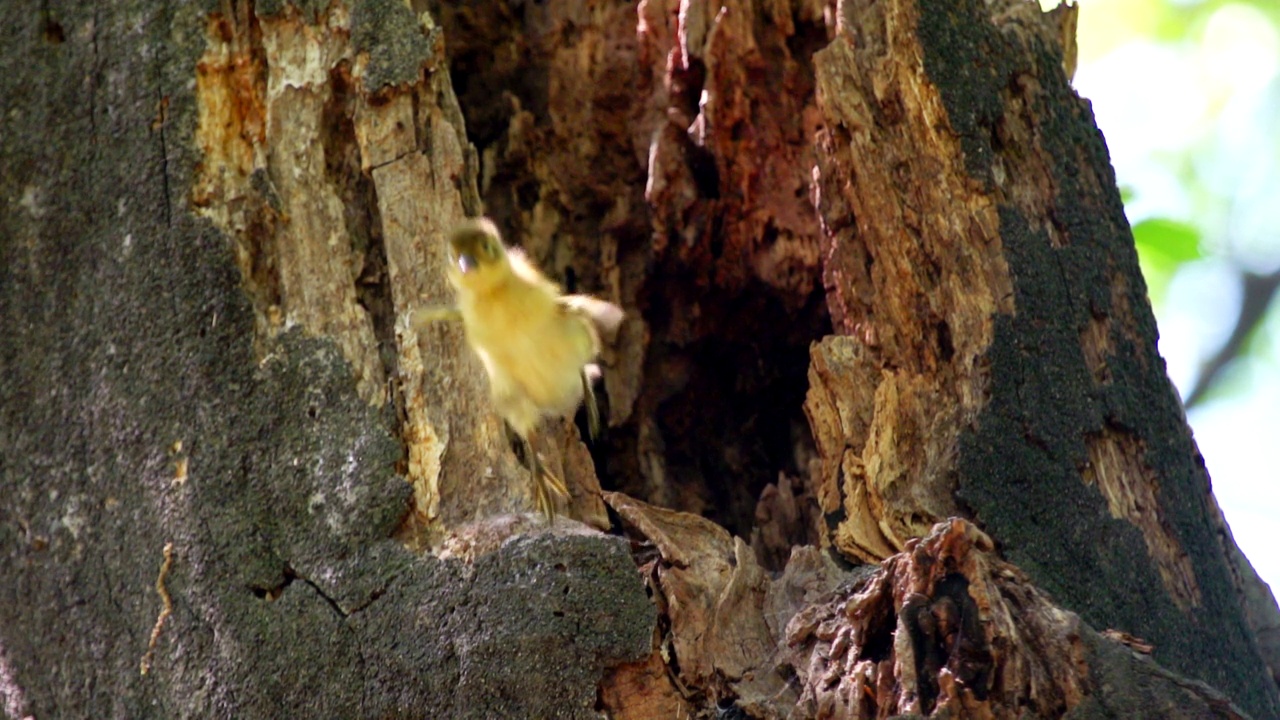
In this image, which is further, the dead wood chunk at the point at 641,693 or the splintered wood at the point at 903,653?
the dead wood chunk at the point at 641,693

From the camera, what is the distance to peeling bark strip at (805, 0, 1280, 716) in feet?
10.6

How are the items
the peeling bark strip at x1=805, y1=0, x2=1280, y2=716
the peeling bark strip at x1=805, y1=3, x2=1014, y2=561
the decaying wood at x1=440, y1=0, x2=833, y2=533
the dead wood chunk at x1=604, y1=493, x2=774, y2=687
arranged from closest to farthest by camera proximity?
the dead wood chunk at x1=604, y1=493, x2=774, y2=687 → the peeling bark strip at x1=805, y1=0, x2=1280, y2=716 → the peeling bark strip at x1=805, y1=3, x2=1014, y2=561 → the decaying wood at x1=440, y1=0, x2=833, y2=533

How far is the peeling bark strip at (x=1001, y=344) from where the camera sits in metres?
3.23

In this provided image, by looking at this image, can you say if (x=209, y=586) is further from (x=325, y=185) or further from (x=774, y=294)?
(x=774, y=294)

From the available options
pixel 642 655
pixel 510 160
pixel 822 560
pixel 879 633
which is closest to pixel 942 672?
pixel 879 633

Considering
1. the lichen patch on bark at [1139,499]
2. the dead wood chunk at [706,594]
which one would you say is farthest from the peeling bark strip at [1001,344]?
the dead wood chunk at [706,594]

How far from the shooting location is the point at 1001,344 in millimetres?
3371

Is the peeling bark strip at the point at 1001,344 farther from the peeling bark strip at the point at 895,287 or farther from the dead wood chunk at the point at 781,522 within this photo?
the dead wood chunk at the point at 781,522

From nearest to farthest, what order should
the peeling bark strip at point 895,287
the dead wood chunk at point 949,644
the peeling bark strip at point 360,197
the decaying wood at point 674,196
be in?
the dead wood chunk at point 949,644 < the peeling bark strip at point 360,197 < the peeling bark strip at point 895,287 < the decaying wood at point 674,196

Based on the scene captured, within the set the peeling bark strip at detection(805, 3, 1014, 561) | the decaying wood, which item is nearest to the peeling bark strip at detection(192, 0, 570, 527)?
the peeling bark strip at detection(805, 3, 1014, 561)

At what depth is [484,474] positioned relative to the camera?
306cm

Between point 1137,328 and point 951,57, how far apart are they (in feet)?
2.80

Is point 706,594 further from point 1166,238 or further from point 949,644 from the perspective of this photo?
point 1166,238

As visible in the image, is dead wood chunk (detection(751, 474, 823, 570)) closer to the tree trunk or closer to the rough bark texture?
the tree trunk
